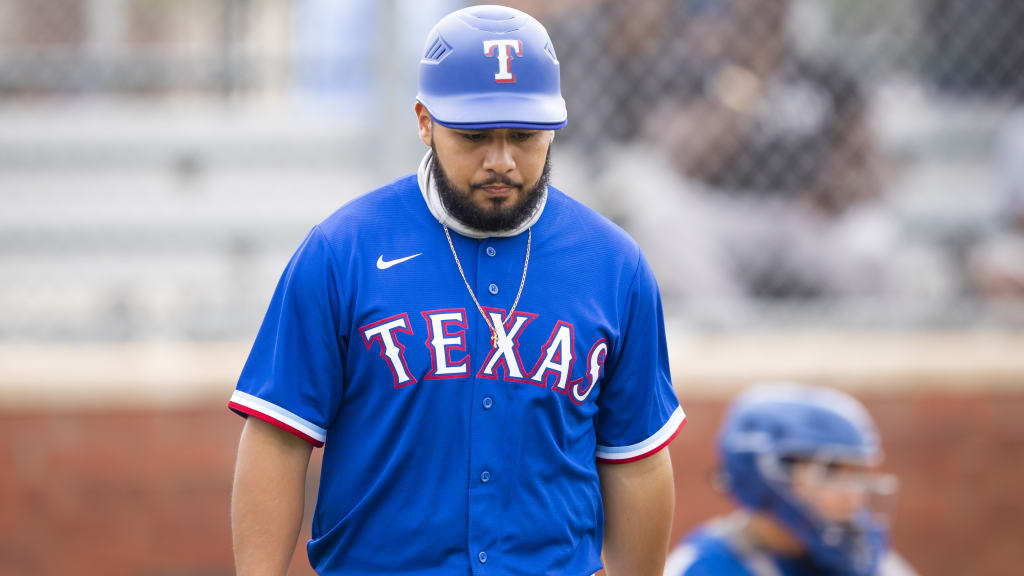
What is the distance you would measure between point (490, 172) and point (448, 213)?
153 mm

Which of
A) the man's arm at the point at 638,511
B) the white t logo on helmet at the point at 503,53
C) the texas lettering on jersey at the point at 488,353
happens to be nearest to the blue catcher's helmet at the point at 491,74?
the white t logo on helmet at the point at 503,53

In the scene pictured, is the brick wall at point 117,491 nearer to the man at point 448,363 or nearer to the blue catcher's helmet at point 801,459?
the blue catcher's helmet at point 801,459

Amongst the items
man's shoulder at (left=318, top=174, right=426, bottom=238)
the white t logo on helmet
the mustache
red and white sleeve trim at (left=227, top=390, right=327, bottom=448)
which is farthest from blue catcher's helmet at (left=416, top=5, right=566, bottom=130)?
red and white sleeve trim at (left=227, top=390, right=327, bottom=448)

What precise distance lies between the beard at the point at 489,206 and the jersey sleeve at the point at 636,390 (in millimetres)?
288

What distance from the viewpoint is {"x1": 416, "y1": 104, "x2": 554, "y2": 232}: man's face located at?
2.26 meters

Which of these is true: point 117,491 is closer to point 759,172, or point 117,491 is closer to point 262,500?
point 262,500

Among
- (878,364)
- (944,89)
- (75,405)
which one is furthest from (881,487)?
(75,405)

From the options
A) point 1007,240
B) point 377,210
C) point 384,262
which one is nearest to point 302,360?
point 384,262

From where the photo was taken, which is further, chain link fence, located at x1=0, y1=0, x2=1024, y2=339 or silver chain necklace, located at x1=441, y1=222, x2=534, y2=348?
chain link fence, located at x1=0, y1=0, x2=1024, y2=339

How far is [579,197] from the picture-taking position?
5520 millimetres

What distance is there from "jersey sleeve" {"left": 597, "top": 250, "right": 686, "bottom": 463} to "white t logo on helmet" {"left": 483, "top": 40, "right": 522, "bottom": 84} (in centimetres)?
50

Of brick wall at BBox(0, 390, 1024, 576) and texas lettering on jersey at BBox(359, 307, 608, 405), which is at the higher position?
texas lettering on jersey at BBox(359, 307, 608, 405)

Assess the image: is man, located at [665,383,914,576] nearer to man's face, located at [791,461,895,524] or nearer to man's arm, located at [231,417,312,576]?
man's face, located at [791,461,895,524]

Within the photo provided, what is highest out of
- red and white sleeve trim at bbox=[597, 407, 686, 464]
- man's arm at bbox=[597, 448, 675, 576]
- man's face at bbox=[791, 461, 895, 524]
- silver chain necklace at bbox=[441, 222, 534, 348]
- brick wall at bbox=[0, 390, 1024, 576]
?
silver chain necklace at bbox=[441, 222, 534, 348]
